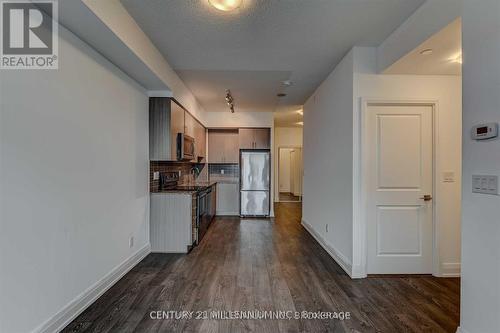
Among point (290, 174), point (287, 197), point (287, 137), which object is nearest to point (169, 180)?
point (287, 137)

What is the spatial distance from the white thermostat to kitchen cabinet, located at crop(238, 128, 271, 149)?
494 centimetres

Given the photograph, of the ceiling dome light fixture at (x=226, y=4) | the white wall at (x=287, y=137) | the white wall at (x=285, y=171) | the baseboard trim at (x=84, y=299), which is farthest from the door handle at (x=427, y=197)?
the white wall at (x=285, y=171)

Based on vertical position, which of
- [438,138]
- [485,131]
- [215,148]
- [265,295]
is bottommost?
[265,295]

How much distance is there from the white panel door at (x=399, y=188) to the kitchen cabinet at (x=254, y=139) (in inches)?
143

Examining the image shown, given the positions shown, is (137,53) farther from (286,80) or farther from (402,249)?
(402,249)

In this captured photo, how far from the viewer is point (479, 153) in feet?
5.71

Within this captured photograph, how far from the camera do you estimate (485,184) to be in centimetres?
168

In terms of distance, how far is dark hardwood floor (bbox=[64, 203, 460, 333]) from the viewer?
213 centimetres

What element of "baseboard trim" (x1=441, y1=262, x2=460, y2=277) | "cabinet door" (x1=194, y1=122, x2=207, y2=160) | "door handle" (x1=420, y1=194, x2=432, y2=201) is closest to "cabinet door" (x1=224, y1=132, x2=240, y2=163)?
"cabinet door" (x1=194, y1=122, x2=207, y2=160)

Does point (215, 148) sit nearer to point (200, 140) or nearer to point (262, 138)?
point (200, 140)

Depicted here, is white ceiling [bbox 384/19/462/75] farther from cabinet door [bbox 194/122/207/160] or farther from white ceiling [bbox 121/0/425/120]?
cabinet door [bbox 194/122/207/160]

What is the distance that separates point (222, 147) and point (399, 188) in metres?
4.60

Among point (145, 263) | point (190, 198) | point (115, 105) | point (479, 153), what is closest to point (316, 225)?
point (190, 198)

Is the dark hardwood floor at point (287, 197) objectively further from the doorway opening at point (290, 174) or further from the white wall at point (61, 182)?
the white wall at point (61, 182)
